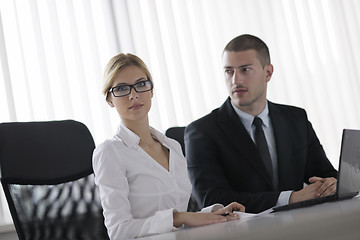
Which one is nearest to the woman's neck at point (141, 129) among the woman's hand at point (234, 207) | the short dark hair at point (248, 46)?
the woman's hand at point (234, 207)

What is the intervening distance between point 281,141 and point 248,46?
21.5 inches

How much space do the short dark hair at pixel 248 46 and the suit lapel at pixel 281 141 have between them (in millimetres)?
281

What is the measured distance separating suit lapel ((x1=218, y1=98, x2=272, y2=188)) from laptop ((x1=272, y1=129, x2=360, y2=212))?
70 centimetres

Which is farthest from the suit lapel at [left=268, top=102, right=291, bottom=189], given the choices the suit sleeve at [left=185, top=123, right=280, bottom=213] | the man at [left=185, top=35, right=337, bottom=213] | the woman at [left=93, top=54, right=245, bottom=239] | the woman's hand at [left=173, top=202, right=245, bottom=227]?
the woman's hand at [left=173, top=202, right=245, bottom=227]

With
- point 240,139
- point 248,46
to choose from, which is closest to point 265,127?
point 240,139

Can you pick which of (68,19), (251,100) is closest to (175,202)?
(251,100)

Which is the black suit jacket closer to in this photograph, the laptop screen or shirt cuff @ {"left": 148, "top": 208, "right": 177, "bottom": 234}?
the laptop screen

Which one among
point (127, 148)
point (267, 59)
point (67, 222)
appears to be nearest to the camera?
point (127, 148)

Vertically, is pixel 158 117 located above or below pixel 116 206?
above

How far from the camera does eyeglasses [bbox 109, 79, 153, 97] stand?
5.76 feet

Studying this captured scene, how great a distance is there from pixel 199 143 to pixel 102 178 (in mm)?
841

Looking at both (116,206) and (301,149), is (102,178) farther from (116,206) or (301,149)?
(301,149)

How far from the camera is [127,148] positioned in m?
1.69

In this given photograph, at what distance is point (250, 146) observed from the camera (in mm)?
2260
